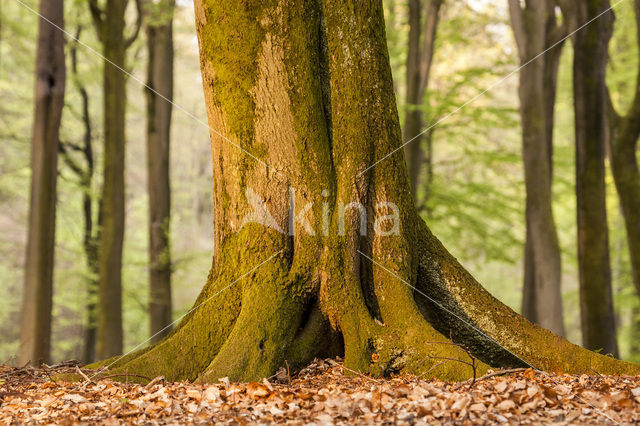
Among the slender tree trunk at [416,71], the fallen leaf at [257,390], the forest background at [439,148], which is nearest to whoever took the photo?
the fallen leaf at [257,390]

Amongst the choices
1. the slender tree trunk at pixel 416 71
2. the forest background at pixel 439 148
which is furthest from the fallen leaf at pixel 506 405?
the slender tree trunk at pixel 416 71

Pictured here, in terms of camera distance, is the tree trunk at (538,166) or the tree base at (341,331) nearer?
the tree base at (341,331)

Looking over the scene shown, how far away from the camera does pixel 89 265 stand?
47.6 feet

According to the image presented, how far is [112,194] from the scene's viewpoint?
8938 millimetres

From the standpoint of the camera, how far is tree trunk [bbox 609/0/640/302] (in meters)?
8.42

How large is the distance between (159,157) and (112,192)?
1.84 metres

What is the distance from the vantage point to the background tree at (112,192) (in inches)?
340

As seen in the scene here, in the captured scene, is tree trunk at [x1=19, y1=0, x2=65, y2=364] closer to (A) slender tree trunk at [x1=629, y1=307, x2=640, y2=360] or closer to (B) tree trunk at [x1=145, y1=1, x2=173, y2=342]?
(B) tree trunk at [x1=145, y1=1, x2=173, y2=342]

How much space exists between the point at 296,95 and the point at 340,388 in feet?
6.81

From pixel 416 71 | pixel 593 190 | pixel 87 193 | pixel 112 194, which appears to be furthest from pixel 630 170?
pixel 87 193

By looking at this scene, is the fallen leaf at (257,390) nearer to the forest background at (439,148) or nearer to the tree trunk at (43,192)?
the tree trunk at (43,192)

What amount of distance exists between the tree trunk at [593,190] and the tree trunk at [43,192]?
6768mm

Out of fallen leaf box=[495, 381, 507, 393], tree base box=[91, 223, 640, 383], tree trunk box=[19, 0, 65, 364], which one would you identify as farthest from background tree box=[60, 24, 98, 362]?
fallen leaf box=[495, 381, 507, 393]

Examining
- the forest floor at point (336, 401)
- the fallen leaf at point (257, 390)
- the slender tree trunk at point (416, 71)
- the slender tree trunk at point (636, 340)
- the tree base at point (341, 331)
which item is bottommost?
the slender tree trunk at point (636, 340)
